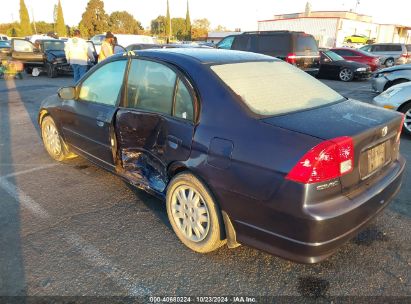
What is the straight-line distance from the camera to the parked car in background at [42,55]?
15.1m

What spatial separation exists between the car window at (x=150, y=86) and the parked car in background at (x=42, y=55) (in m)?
13.3

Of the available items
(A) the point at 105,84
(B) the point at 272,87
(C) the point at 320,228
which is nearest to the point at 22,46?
(A) the point at 105,84

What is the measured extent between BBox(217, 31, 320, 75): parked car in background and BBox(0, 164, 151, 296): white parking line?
35.3ft

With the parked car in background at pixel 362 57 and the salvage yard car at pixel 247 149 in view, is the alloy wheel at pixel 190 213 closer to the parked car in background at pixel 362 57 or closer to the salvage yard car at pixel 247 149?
the salvage yard car at pixel 247 149

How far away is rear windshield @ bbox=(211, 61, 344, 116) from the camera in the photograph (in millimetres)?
2666

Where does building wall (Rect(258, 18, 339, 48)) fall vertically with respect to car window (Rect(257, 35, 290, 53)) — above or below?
above

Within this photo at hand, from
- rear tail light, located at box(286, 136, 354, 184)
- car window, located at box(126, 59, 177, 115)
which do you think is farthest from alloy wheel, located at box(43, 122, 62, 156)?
rear tail light, located at box(286, 136, 354, 184)

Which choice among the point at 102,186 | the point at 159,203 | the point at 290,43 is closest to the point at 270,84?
the point at 159,203

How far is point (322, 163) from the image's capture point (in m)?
2.12

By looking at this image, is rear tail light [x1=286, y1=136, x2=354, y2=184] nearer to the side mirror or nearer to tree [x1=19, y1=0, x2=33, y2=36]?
the side mirror

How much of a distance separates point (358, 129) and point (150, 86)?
6.07 feet

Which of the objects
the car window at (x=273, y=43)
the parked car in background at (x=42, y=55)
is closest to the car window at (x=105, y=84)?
the car window at (x=273, y=43)

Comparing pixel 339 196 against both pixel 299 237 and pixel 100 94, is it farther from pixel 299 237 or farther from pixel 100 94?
pixel 100 94

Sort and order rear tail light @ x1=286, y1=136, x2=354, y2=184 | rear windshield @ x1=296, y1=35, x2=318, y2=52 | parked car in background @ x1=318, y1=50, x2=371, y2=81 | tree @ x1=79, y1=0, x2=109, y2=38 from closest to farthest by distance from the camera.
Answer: rear tail light @ x1=286, y1=136, x2=354, y2=184
rear windshield @ x1=296, y1=35, x2=318, y2=52
parked car in background @ x1=318, y1=50, x2=371, y2=81
tree @ x1=79, y1=0, x2=109, y2=38
